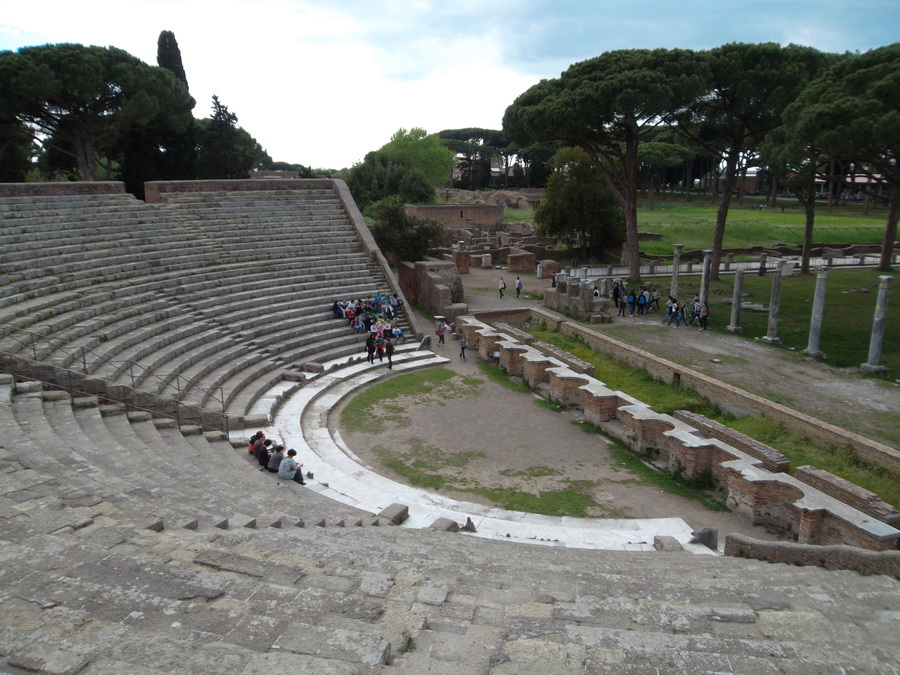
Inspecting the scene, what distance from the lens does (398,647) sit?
4348mm

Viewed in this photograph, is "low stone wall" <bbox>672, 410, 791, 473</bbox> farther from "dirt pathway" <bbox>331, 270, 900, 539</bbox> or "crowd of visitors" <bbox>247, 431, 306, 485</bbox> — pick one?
"crowd of visitors" <bbox>247, 431, 306, 485</bbox>

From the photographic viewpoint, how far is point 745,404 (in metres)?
13.0

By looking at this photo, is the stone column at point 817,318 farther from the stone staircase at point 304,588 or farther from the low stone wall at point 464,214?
the low stone wall at point 464,214

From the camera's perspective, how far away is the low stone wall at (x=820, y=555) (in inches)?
263

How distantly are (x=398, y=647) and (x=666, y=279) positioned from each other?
94.5ft

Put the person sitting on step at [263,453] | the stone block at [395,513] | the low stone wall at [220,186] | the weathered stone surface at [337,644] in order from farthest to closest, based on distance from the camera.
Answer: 1. the low stone wall at [220,186]
2. the person sitting on step at [263,453]
3. the stone block at [395,513]
4. the weathered stone surface at [337,644]

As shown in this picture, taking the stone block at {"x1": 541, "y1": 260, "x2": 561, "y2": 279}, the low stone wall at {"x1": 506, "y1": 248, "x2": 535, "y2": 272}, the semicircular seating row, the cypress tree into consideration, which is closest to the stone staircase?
the semicircular seating row

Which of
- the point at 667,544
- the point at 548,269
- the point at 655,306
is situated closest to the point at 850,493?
the point at 667,544

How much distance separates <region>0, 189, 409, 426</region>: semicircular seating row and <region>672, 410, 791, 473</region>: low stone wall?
912cm

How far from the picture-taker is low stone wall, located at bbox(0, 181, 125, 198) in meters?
18.1

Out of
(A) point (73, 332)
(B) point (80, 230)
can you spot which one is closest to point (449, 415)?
(A) point (73, 332)

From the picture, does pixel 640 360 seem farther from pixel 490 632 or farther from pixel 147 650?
pixel 147 650

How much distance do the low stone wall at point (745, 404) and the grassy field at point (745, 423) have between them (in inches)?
5.4

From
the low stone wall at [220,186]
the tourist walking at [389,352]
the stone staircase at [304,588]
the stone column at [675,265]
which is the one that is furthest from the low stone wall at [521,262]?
the stone staircase at [304,588]
